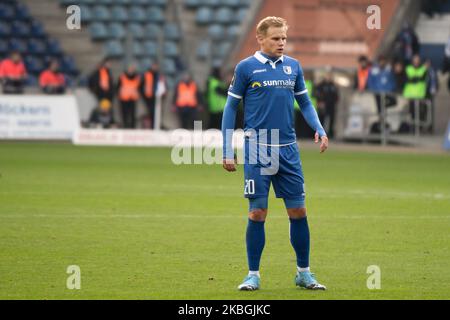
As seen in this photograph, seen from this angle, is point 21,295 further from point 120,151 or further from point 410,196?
point 120,151

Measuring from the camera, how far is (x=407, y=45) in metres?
33.1

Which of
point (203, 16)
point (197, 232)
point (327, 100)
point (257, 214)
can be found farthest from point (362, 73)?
point (257, 214)

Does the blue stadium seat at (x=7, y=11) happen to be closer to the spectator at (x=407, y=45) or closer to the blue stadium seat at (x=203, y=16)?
the blue stadium seat at (x=203, y=16)

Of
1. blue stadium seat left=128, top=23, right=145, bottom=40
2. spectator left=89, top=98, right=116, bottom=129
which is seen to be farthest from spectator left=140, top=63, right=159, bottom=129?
blue stadium seat left=128, top=23, right=145, bottom=40

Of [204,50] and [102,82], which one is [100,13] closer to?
[204,50]

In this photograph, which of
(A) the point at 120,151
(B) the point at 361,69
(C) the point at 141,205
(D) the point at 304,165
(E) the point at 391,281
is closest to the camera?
(E) the point at 391,281

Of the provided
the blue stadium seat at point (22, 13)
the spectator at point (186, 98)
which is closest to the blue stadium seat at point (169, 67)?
the spectator at point (186, 98)

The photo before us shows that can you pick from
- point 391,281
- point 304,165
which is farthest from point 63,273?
point 304,165

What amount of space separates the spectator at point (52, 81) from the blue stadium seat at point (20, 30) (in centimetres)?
349

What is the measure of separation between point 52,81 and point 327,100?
7428mm

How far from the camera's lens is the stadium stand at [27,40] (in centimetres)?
3484

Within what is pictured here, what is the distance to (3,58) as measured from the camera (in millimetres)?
34375

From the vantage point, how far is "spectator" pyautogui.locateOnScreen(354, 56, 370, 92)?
31.4 metres

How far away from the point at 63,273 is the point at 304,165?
13990 millimetres
